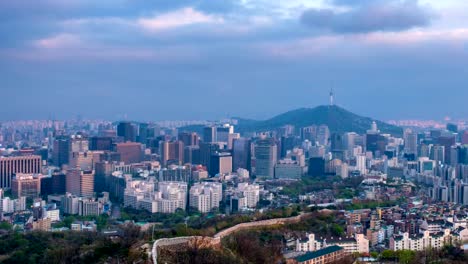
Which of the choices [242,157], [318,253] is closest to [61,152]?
[242,157]

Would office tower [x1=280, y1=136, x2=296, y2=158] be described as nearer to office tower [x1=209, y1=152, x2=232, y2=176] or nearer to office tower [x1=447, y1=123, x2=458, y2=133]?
office tower [x1=209, y1=152, x2=232, y2=176]

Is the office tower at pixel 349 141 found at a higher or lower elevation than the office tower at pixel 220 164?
higher

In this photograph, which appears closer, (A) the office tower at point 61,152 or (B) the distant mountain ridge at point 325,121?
(A) the office tower at point 61,152

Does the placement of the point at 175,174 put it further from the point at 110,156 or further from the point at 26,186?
the point at 26,186

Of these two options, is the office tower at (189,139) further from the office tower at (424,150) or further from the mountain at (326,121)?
the mountain at (326,121)

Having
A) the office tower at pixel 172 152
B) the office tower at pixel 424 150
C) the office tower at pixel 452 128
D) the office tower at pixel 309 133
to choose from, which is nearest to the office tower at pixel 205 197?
the office tower at pixel 172 152

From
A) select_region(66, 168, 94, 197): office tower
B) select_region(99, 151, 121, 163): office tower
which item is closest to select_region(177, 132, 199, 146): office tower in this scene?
select_region(99, 151, 121, 163): office tower
